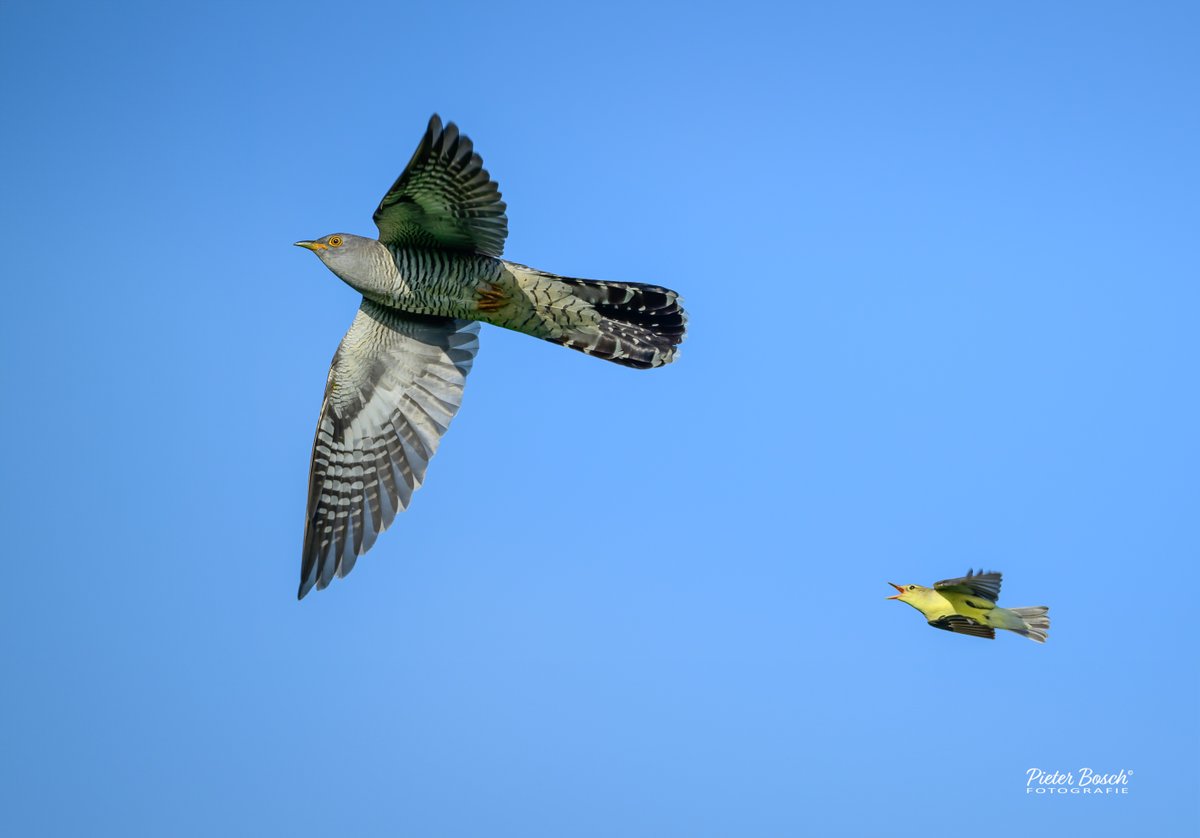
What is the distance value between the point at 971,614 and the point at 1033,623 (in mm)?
612

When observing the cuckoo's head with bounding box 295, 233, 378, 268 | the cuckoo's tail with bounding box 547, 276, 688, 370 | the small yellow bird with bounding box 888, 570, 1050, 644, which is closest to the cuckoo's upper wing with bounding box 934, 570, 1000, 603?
the small yellow bird with bounding box 888, 570, 1050, 644

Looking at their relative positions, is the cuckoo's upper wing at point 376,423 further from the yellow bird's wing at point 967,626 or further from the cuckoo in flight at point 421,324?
the yellow bird's wing at point 967,626

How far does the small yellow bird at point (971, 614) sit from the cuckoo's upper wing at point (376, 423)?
452 centimetres

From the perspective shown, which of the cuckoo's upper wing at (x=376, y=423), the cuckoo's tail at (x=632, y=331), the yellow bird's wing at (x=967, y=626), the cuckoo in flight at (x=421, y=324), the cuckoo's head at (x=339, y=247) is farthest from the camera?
the cuckoo's upper wing at (x=376, y=423)

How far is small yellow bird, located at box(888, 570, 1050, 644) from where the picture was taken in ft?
32.9

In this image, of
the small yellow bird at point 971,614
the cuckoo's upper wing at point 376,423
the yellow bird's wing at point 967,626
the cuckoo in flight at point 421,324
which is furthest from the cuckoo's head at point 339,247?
the yellow bird's wing at point 967,626

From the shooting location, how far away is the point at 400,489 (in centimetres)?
1127

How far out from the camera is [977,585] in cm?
952

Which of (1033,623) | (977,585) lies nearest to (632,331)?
(977,585)

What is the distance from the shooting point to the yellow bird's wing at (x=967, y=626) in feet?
33.7

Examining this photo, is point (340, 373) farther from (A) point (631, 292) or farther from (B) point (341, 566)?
(A) point (631, 292)

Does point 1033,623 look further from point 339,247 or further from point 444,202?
point 339,247

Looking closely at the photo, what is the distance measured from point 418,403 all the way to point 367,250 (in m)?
1.87

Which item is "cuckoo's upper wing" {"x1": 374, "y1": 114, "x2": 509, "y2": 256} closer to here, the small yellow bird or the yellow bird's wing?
the small yellow bird
